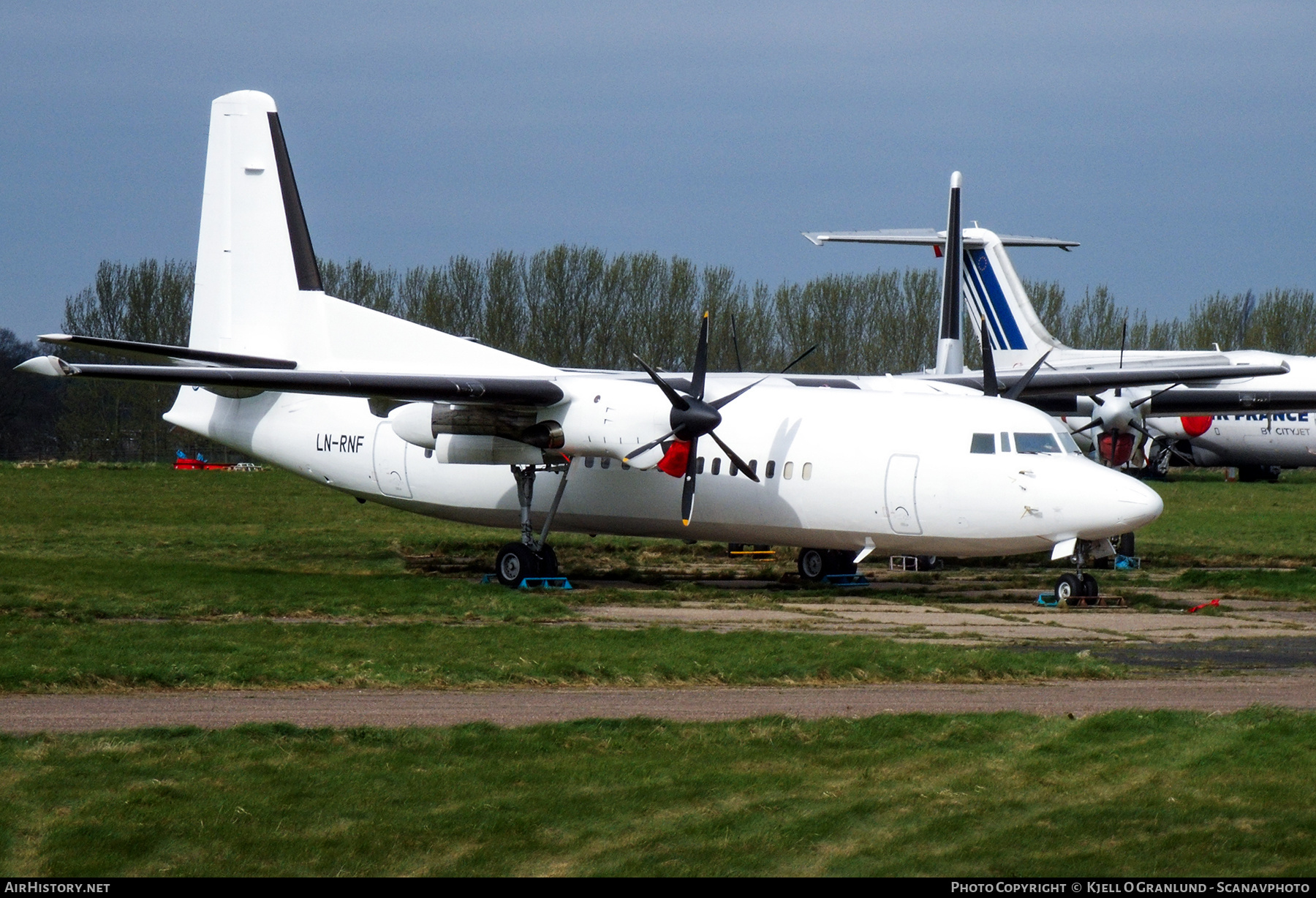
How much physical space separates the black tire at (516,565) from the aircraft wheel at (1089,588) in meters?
7.99

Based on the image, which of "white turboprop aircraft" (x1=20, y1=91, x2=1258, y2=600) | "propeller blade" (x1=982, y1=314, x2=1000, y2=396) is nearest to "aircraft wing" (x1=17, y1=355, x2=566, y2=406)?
"white turboprop aircraft" (x1=20, y1=91, x2=1258, y2=600)

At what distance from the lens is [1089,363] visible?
4697 centimetres

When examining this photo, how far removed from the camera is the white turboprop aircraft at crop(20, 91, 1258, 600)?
63.5 ft

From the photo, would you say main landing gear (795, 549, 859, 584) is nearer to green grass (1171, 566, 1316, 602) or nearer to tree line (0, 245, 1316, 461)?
green grass (1171, 566, 1316, 602)

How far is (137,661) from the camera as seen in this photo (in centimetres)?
1336

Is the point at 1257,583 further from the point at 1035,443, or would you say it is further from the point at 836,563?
the point at 836,563

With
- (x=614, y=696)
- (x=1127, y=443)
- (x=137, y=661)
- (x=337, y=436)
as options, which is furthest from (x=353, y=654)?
(x=1127, y=443)

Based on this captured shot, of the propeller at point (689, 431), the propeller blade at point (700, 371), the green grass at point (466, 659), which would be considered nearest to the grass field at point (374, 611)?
the green grass at point (466, 659)

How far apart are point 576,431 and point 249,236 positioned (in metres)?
8.73

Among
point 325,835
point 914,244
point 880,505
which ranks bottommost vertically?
point 325,835

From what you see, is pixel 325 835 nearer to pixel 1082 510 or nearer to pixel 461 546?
pixel 1082 510

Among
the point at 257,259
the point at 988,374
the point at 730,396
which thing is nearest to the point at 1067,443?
the point at 988,374

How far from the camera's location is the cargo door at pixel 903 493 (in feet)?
64.6

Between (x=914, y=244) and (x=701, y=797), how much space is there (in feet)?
100.0
